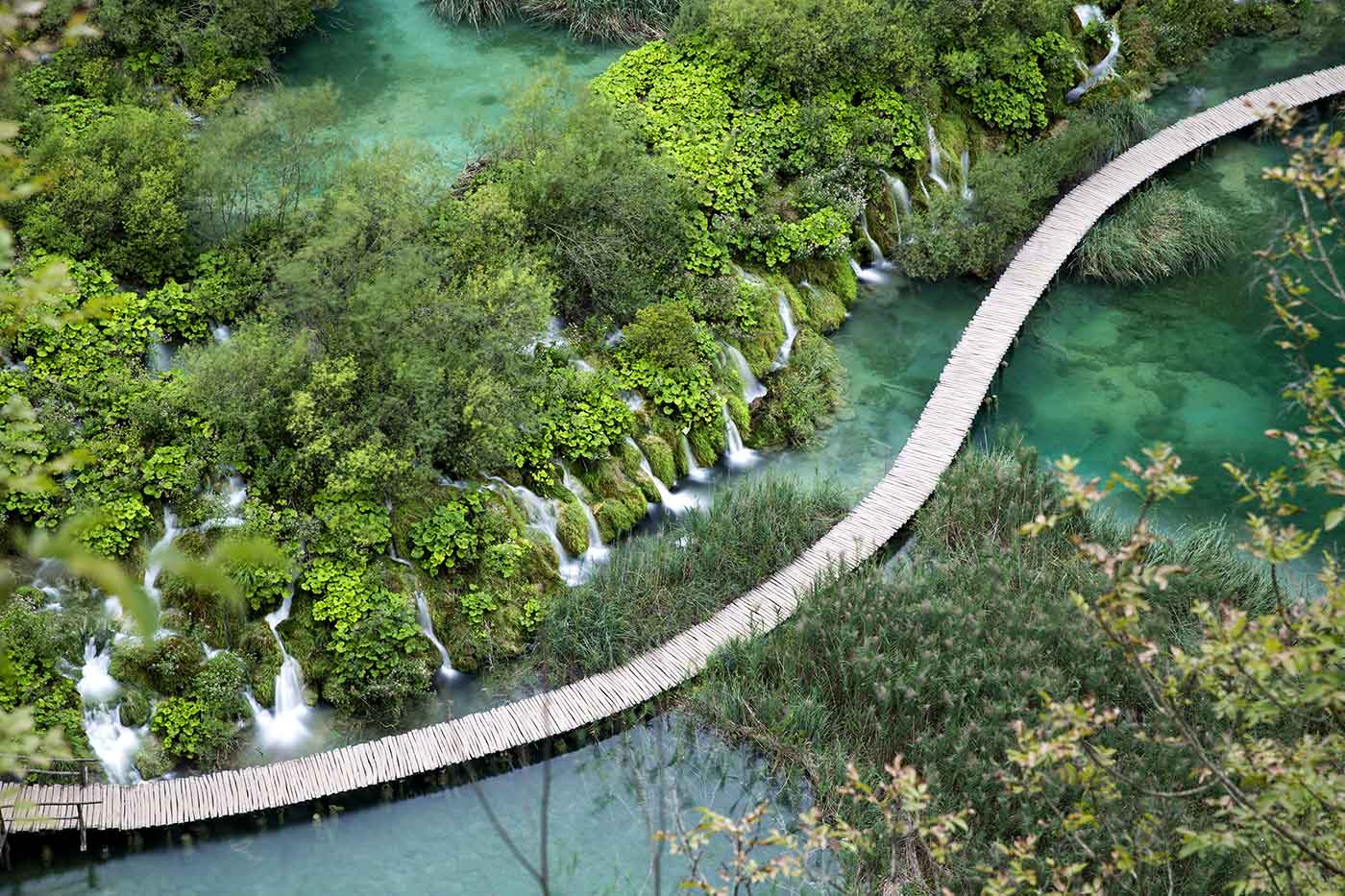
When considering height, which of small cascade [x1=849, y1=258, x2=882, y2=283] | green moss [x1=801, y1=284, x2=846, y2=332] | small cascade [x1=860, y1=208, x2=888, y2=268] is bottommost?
green moss [x1=801, y1=284, x2=846, y2=332]

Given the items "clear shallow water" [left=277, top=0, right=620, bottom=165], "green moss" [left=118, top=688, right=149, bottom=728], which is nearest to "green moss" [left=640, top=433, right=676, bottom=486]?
"clear shallow water" [left=277, top=0, right=620, bottom=165]

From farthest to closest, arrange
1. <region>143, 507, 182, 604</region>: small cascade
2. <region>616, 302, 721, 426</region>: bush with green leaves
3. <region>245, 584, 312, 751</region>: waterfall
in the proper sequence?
<region>616, 302, 721, 426</region>: bush with green leaves
<region>143, 507, 182, 604</region>: small cascade
<region>245, 584, 312, 751</region>: waterfall

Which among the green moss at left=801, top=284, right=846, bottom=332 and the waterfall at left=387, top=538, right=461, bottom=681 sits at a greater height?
the green moss at left=801, top=284, right=846, bottom=332

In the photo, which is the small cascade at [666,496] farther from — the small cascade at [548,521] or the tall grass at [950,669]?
the tall grass at [950,669]

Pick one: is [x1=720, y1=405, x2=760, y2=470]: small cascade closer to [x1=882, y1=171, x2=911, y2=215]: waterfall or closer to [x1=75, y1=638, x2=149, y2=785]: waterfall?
[x1=882, y1=171, x2=911, y2=215]: waterfall

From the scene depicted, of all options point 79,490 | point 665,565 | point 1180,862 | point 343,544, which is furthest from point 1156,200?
point 79,490

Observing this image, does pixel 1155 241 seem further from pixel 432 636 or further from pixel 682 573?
pixel 432 636

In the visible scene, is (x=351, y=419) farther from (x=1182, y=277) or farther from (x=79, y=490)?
(x=1182, y=277)
